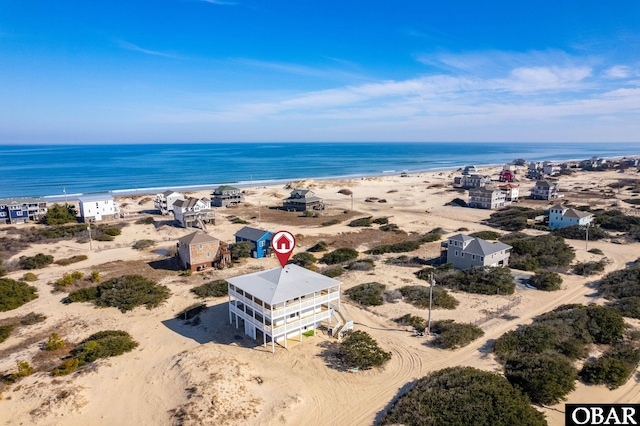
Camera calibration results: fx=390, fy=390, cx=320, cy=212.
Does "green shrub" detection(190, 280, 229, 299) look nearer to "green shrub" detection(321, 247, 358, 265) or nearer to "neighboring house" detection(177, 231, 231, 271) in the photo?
"neighboring house" detection(177, 231, 231, 271)

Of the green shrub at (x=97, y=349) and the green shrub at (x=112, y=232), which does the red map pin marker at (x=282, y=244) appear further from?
the green shrub at (x=112, y=232)

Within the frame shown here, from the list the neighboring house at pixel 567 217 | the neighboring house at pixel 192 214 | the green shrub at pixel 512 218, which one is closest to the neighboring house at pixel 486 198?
the green shrub at pixel 512 218

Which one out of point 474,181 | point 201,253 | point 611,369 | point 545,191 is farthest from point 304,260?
point 474,181

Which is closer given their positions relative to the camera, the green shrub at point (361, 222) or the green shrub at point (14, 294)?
the green shrub at point (14, 294)

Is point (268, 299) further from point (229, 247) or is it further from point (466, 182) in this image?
point (466, 182)

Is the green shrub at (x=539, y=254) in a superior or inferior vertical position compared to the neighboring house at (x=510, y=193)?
inferior

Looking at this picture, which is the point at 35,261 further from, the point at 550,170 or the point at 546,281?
the point at 550,170
